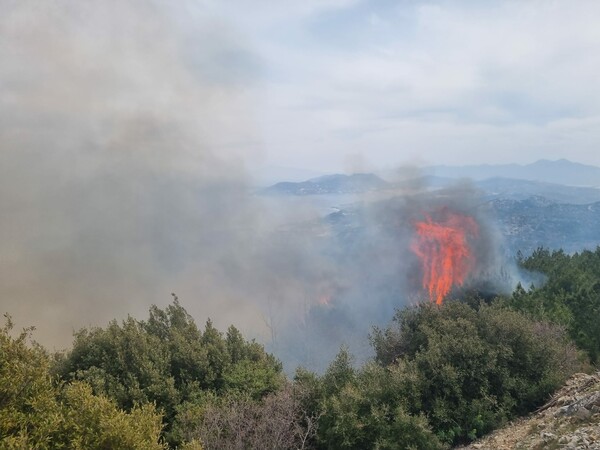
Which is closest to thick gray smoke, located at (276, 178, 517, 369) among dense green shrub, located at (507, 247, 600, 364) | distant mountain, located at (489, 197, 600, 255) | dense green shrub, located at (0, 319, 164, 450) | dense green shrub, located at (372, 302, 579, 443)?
dense green shrub, located at (507, 247, 600, 364)

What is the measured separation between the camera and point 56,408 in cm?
1260

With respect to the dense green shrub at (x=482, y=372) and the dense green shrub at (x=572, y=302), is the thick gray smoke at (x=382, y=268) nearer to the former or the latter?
the dense green shrub at (x=572, y=302)

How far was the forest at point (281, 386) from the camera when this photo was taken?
40.9ft

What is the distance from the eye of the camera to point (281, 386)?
80.1ft

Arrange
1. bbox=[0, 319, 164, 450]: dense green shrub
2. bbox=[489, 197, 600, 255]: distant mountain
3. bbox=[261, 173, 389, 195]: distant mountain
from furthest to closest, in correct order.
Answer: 1. bbox=[489, 197, 600, 255]: distant mountain
2. bbox=[261, 173, 389, 195]: distant mountain
3. bbox=[0, 319, 164, 450]: dense green shrub

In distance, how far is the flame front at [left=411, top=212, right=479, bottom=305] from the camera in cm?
6019

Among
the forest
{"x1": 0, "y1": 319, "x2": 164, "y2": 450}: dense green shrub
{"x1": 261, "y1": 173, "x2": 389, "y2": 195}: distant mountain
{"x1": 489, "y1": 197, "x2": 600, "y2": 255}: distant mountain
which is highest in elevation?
{"x1": 261, "y1": 173, "x2": 389, "y2": 195}: distant mountain

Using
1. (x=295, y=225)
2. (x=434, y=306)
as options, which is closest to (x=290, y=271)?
(x=295, y=225)

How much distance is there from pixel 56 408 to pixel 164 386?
36.6 feet

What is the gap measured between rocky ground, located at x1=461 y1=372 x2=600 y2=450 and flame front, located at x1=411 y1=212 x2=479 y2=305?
3781 cm

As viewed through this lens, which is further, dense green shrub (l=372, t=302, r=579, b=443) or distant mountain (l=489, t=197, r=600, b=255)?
distant mountain (l=489, t=197, r=600, b=255)

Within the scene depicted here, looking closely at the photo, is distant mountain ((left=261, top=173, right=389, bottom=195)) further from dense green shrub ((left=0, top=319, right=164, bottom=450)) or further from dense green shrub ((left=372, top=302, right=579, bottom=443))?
dense green shrub ((left=0, top=319, right=164, bottom=450))

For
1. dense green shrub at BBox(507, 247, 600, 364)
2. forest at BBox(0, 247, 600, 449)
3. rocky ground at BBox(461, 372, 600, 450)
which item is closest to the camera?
forest at BBox(0, 247, 600, 449)

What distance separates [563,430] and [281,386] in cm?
1454
